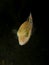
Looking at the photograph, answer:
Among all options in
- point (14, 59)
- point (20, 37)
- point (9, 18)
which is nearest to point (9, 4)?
point (9, 18)

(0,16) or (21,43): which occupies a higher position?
(0,16)

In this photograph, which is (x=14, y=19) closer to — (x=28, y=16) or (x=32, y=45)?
(x=28, y=16)
